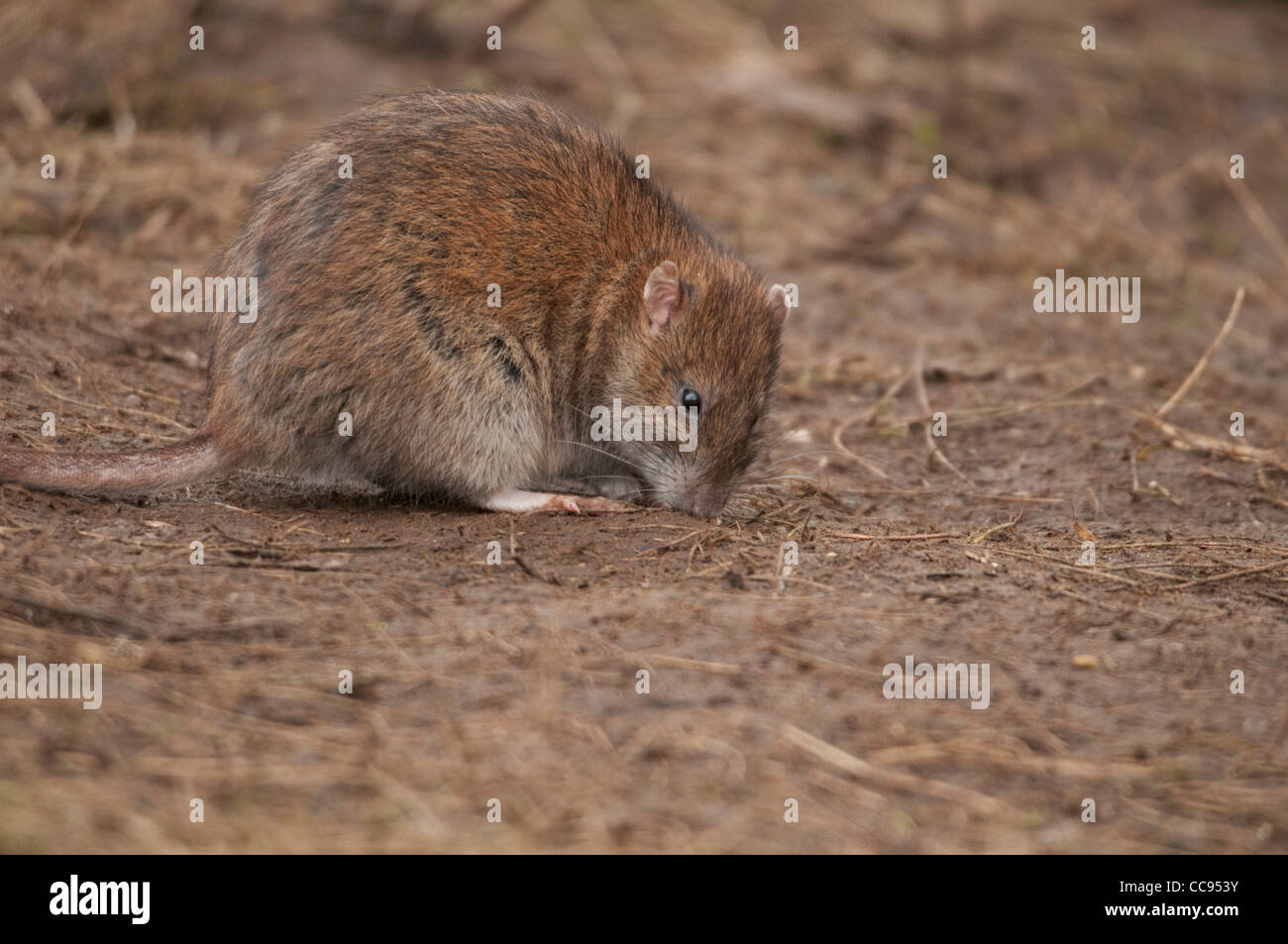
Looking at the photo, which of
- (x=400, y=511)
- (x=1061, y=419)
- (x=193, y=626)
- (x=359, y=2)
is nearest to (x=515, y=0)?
(x=359, y=2)

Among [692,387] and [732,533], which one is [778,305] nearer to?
[692,387]

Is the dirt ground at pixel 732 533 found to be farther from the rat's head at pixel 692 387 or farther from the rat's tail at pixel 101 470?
the rat's head at pixel 692 387

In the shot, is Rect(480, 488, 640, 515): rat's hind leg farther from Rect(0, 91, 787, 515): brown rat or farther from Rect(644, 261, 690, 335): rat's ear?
Rect(644, 261, 690, 335): rat's ear

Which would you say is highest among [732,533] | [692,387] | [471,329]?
[471,329]

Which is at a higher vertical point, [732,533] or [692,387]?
[692,387]

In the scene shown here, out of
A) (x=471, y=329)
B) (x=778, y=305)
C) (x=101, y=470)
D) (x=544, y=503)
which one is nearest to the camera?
(x=101, y=470)

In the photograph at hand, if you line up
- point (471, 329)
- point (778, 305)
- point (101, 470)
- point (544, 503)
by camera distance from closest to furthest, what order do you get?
point (101, 470) → point (471, 329) → point (544, 503) → point (778, 305)

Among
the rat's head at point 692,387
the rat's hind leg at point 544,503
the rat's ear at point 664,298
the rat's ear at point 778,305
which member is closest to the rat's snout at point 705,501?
the rat's head at point 692,387

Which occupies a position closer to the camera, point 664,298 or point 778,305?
point 664,298

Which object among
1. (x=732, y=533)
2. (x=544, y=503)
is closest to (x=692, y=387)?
(x=732, y=533)
